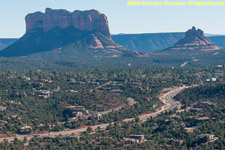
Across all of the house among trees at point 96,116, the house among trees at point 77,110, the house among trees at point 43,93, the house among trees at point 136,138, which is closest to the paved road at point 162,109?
the house among trees at point 96,116

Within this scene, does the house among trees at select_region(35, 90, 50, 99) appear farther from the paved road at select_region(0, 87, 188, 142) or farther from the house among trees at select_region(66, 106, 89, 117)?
the paved road at select_region(0, 87, 188, 142)

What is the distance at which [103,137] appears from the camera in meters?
125

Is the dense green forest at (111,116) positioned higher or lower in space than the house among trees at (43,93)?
lower

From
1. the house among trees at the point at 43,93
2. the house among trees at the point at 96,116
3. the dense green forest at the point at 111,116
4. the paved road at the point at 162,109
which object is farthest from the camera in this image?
the house among trees at the point at 43,93

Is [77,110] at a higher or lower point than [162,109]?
higher

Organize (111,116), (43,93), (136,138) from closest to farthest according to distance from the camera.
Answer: (136,138) → (111,116) → (43,93)

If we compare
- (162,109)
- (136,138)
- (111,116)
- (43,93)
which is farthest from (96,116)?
(43,93)

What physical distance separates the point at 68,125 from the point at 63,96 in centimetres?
3658

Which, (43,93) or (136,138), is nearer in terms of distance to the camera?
(136,138)

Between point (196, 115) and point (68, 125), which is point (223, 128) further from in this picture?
point (68, 125)

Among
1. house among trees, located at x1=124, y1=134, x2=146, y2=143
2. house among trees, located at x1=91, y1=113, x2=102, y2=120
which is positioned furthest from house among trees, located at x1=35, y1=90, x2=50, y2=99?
house among trees, located at x1=124, y1=134, x2=146, y2=143

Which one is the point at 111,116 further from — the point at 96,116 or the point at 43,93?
the point at 43,93

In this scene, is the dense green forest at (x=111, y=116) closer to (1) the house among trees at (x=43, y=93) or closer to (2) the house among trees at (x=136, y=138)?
(1) the house among trees at (x=43, y=93)

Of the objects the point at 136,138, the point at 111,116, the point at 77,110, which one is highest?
the point at 77,110
